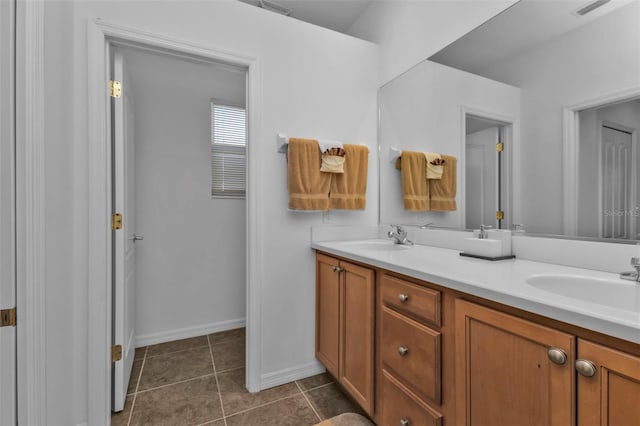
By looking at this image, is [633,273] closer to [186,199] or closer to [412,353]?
[412,353]

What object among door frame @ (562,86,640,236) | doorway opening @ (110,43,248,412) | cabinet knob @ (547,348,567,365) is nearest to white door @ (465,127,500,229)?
door frame @ (562,86,640,236)

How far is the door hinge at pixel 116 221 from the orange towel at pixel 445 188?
1850mm

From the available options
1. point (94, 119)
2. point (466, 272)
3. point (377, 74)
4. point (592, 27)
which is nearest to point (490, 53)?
point (592, 27)

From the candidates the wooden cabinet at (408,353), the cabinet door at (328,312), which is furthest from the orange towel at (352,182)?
the wooden cabinet at (408,353)

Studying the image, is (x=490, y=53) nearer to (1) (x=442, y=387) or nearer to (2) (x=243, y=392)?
(1) (x=442, y=387)

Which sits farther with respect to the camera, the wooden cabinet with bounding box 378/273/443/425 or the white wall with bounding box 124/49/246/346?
the white wall with bounding box 124/49/246/346

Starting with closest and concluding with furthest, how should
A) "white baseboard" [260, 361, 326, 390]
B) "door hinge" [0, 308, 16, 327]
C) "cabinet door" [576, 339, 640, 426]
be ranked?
"cabinet door" [576, 339, 640, 426] < "door hinge" [0, 308, 16, 327] < "white baseboard" [260, 361, 326, 390]

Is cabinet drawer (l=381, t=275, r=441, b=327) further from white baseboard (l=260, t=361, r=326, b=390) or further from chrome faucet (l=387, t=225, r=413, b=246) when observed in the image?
white baseboard (l=260, t=361, r=326, b=390)

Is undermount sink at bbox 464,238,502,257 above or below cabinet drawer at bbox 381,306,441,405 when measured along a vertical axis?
above

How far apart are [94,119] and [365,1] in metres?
2.07

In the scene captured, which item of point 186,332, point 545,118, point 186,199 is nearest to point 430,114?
point 545,118

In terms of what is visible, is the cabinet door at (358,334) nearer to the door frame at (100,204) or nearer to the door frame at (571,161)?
the door frame at (571,161)

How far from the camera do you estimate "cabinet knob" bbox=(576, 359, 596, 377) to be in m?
0.62

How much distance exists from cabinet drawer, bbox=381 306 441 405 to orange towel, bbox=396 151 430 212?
0.92m
